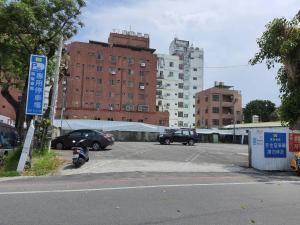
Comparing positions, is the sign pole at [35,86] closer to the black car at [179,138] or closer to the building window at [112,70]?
the black car at [179,138]

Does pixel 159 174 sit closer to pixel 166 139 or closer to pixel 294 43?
pixel 294 43

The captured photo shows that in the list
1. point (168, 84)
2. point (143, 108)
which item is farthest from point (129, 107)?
point (168, 84)

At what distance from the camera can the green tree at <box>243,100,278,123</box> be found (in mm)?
91688

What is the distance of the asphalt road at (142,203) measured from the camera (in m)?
7.27

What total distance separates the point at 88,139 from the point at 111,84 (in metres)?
53.7

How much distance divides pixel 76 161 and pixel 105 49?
66.5 metres

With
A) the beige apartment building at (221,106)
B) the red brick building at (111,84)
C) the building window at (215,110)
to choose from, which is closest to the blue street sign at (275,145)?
the red brick building at (111,84)

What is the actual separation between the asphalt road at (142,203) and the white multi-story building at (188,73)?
312ft

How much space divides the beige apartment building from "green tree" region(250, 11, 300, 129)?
69546mm

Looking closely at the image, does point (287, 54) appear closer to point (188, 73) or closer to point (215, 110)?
point (215, 110)

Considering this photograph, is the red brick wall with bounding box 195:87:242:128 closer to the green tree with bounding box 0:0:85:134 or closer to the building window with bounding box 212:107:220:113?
the building window with bounding box 212:107:220:113

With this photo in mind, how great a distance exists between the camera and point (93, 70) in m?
80.4

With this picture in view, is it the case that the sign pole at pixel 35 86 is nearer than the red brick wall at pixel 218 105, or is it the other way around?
the sign pole at pixel 35 86

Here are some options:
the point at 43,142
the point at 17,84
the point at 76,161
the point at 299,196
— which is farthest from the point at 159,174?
the point at 17,84
